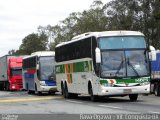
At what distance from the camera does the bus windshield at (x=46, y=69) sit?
38.5m

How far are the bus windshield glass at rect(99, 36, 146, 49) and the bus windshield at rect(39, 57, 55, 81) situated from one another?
13.8 m

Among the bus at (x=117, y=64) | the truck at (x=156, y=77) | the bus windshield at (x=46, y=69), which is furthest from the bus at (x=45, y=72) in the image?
the bus at (x=117, y=64)

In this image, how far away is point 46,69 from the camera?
38594 mm

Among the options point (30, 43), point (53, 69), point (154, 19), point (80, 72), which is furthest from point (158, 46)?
point (30, 43)

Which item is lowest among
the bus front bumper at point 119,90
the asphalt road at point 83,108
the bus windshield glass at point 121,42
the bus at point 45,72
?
the asphalt road at point 83,108

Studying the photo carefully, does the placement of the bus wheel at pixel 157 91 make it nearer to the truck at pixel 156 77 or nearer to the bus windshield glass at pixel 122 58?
the truck at pixel 156 77

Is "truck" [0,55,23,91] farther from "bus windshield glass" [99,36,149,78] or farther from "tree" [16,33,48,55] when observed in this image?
"tree" [16,33,48,55]

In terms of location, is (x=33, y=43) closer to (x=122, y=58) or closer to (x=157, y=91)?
(x=157, y=91)

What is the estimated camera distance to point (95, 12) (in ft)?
303

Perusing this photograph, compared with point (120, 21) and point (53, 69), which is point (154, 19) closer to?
point (120, 21)

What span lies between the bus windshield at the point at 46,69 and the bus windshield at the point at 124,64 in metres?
14.1

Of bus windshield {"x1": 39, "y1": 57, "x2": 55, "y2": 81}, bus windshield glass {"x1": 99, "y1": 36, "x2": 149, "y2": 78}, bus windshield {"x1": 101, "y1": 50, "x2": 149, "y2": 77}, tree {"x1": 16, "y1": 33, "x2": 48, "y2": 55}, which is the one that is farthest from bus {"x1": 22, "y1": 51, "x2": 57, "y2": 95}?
tree {"x1": 16, "y1": 33, "x2": 48, "y2": 55}

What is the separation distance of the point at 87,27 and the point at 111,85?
211ft

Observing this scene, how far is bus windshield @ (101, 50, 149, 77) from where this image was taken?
24516 mm
